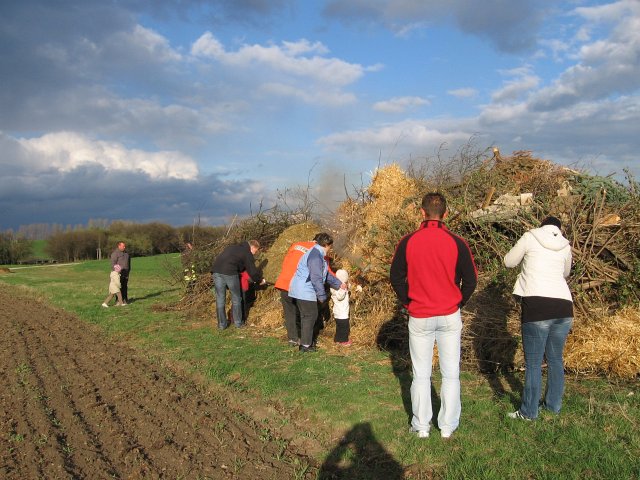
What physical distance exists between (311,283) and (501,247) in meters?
3.05

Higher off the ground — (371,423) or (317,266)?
(317,266)

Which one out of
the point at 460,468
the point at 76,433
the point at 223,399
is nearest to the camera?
the point at 460,468

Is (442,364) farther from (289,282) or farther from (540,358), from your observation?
(289,282)

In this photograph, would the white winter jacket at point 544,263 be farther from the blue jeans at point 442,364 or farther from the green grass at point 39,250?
the green grass at point 39,250

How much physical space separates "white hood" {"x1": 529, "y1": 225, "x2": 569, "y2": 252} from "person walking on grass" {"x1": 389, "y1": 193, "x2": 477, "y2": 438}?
0.84m

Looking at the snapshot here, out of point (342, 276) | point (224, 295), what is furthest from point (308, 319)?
point (224, 295)

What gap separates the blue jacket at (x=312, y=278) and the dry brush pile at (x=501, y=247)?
1148mm

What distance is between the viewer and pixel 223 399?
6719mm

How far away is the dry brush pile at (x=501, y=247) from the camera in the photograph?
276 inches

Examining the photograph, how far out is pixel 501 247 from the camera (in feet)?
27.3

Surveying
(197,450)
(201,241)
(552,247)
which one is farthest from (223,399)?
(201,241)

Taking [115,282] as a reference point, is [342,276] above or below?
above

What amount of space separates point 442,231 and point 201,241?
10884 millimetres

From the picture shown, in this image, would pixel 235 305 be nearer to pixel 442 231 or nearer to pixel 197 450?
pixel 197 450
